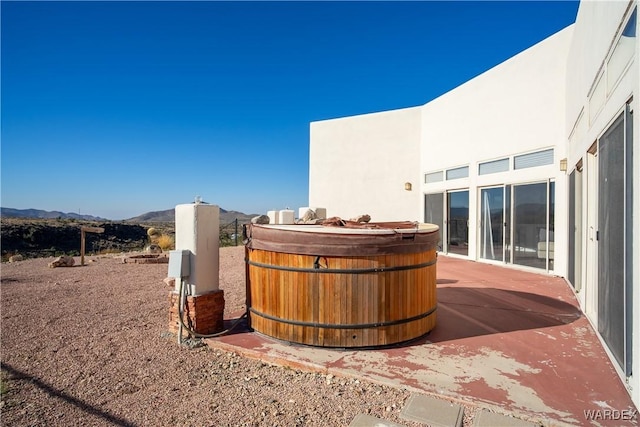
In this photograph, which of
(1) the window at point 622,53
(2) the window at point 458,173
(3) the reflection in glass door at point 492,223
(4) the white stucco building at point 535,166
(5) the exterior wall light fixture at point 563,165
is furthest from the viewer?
(2) the window at point 458,173

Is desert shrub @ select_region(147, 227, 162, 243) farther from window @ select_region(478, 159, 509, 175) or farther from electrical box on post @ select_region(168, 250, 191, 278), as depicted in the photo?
window @ select_region(478, 159, 509, 175)

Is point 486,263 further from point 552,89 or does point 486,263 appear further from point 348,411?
point 348,411

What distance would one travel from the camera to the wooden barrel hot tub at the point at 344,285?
374 cm

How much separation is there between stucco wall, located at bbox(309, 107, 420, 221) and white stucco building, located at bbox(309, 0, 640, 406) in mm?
41

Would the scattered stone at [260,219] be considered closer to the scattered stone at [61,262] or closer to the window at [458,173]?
the window at [458,173]

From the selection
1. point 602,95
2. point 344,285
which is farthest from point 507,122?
point 344,285

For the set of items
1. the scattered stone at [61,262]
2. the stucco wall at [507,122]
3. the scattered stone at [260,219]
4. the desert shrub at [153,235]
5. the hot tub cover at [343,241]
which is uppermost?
the stucco wall at [507,122]

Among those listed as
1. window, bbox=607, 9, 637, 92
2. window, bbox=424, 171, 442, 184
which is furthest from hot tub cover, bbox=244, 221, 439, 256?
window, bbox=424, 171, 442, 184

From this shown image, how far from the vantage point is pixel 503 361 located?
3.48 m

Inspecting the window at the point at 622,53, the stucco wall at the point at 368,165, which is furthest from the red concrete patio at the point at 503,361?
the stucco wall at the point at 368,165

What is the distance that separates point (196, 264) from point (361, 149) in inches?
409

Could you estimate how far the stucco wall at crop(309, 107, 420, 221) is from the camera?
41.7 feet

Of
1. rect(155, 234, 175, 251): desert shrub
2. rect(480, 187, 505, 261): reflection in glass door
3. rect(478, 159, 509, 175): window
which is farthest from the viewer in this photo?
rect(155, 234, 175, 251): desert shrub

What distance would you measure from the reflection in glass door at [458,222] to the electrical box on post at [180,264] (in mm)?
8394
